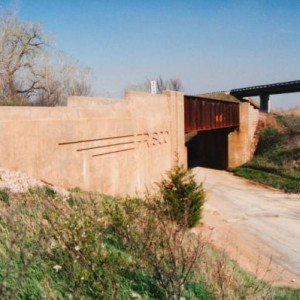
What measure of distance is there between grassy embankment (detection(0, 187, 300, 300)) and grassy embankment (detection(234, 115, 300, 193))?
63.1 feet

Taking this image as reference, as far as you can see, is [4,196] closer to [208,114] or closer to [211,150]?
[208,114]

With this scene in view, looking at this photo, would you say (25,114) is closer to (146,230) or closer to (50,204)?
(50,204)

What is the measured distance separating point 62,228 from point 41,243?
16.4 inches

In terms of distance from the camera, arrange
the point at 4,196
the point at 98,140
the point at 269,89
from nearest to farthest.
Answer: the point at 4,196 → the point at 98,140 → the point at 269,89

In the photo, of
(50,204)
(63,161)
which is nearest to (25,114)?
(63,161)

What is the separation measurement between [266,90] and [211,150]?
26795mm

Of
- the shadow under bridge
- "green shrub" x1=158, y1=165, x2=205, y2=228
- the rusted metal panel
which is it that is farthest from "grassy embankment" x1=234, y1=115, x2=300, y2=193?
"green shrub" x1=158, y1=165, x2=205, y2=228

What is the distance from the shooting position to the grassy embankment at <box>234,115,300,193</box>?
81.5ft

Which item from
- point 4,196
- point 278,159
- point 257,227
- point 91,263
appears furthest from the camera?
point 278,159

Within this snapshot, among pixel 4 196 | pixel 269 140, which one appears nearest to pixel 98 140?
pixel 4 196

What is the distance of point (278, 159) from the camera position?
28.1 meters

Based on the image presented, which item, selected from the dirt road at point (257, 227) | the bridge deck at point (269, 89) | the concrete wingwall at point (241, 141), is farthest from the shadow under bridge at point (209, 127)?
the bridge deck at point (269, 89)

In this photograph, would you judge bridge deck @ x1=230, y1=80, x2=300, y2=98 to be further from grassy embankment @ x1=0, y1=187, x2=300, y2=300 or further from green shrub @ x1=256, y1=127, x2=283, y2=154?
grassy embankment @ x1=0, y1=187, x2=300, y2=300

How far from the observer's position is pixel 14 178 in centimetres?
888
